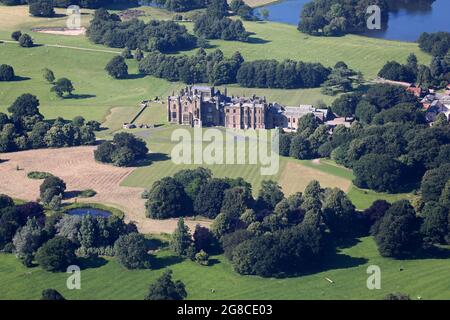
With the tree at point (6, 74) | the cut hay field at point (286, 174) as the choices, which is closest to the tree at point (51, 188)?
the cut hay field at point (286, 174)

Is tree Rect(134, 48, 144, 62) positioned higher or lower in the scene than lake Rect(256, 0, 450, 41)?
lower

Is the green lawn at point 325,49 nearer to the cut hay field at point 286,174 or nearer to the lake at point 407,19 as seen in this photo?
the lake at point 407,19

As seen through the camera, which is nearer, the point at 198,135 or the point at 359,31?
the point at 198,135

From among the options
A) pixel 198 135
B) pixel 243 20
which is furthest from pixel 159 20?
pixel 198 135

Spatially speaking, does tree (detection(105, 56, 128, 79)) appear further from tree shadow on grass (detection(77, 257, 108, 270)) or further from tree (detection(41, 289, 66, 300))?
tree (detection(41, 289, 66, 300))

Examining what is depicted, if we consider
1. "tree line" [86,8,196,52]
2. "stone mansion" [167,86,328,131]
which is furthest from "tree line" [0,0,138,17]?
"stone mansion" [167,86,328,131]

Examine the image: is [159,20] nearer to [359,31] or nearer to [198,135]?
[359,31]

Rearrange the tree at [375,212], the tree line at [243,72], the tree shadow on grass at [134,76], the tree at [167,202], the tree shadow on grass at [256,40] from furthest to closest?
the tree shadow on grass at [256,40] < the tree shadow on grass at [134,76] < the tree line at [243,72] < the tree at [167,202] < the tree at [375,212]
